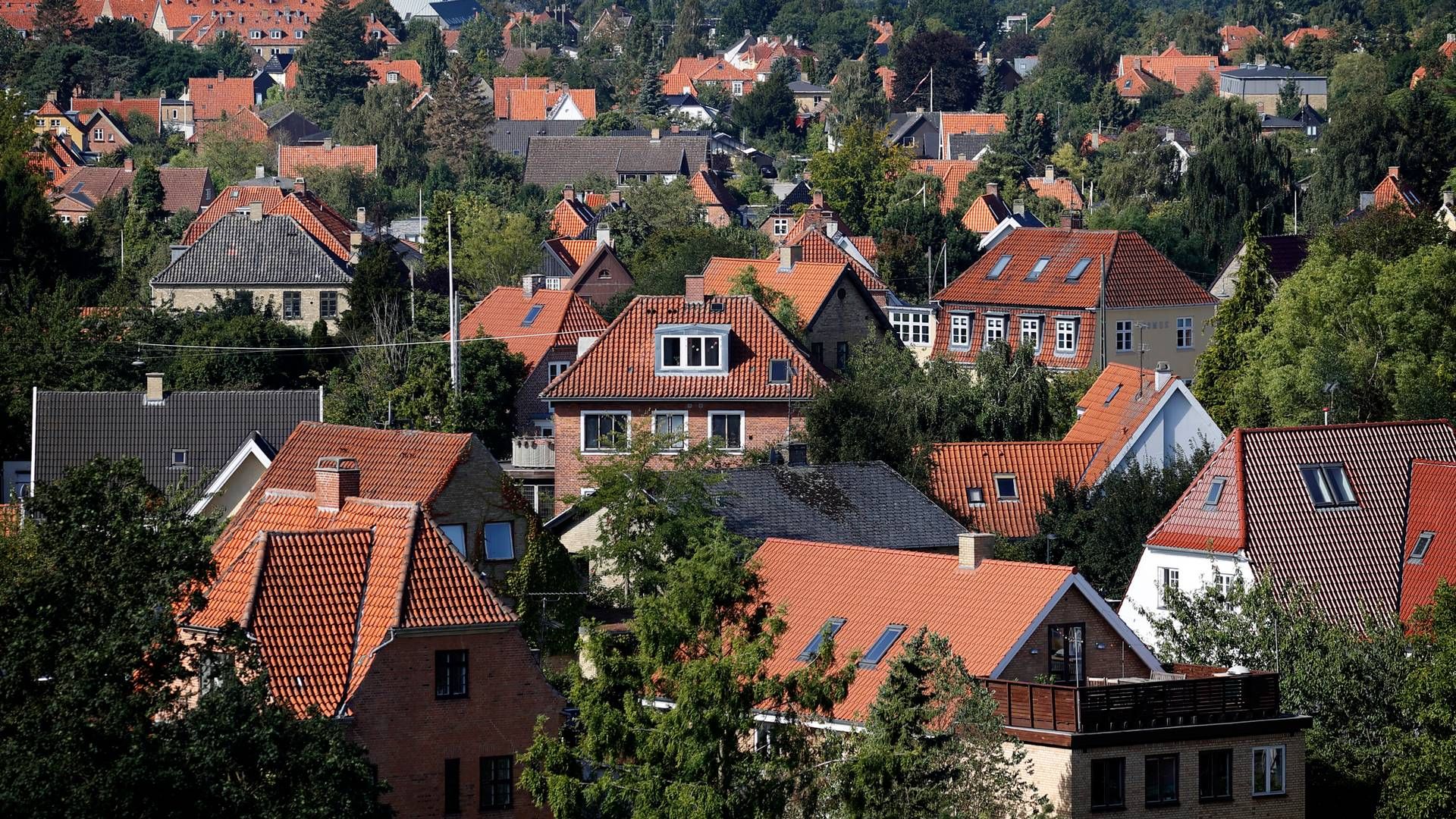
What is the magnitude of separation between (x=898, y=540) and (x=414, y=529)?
1465cm

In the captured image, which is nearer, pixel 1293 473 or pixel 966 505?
pixel 1293 473

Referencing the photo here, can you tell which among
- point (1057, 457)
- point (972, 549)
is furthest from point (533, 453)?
point (972, 549)

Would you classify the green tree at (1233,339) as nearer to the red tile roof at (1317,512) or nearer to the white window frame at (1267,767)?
the red tile roof at (1317,512)

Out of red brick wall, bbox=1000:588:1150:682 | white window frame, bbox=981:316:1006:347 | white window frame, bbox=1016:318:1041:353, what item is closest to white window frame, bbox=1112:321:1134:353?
white window frame, bbox=1016:318:1041:353

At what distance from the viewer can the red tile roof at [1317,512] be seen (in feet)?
140

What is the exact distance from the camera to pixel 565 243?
91.0 m

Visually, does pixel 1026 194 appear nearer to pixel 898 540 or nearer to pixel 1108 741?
pixel 898 540

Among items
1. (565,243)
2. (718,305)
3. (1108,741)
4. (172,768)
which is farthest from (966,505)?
(565,243)

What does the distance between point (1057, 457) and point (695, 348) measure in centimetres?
844

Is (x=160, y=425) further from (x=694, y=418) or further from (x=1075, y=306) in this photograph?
(x=1075, y=306)

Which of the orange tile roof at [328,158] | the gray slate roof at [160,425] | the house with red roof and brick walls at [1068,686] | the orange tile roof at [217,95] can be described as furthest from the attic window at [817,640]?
the orange tile roof at [217,95]

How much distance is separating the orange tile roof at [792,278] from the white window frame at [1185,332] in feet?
32.5

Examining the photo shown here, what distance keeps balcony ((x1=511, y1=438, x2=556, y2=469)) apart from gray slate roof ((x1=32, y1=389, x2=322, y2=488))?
19.9ft

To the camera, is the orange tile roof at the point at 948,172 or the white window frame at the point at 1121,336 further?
the orange tile roof at the point at 948,172
